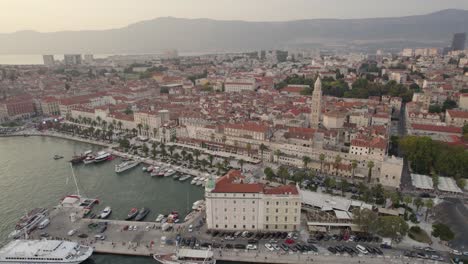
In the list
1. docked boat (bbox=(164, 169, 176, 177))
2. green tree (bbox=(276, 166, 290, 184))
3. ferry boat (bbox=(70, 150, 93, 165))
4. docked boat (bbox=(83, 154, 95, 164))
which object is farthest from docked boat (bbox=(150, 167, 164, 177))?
green tree (bbox=(276, 166, 290, 184))

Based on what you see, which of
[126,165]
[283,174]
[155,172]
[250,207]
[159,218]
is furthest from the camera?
[126,165]

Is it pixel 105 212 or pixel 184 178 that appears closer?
pixel 105 212

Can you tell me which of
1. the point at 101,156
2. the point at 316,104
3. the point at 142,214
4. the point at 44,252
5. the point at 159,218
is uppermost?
the point at 316,104

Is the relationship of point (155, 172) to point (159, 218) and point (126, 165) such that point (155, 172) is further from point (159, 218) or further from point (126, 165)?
point (159, 218)

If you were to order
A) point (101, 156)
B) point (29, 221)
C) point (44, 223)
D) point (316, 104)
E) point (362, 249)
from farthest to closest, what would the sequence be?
point (316, 104)
point (101, 156)
point (29, 221)
point (44, 223)
point (362, 249)

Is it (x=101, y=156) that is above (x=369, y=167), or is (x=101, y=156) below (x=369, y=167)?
below

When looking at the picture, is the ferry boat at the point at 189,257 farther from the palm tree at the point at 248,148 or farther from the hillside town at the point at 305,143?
the palm tree at the point at 248,148

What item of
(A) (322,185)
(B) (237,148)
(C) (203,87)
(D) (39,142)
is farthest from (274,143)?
(C) (203,87)

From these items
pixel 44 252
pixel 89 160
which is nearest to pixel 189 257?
pixel 44 252

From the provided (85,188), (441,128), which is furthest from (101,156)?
(441,128)
